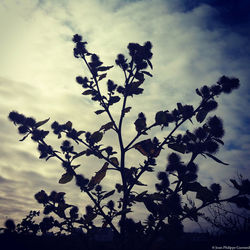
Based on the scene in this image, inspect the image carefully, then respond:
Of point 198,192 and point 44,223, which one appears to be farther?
point 44,223

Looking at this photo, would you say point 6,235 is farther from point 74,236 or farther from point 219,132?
point 219,132

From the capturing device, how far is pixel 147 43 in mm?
4152

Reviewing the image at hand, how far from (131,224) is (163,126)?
1.75 metres

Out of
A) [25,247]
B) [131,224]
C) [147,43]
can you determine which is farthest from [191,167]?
[25,247]

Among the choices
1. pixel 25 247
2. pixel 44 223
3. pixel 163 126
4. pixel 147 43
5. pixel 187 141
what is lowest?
pixel 25 247

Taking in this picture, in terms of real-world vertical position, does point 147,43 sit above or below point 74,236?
above

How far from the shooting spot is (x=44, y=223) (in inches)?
158

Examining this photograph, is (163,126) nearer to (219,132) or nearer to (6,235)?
(219,132)

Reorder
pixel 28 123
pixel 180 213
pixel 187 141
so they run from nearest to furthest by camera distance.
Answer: pixel 180 213 → pixel 187 141 → pixel 28 123

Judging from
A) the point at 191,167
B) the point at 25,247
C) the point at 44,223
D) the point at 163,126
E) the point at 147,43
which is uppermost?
the point at 147,43

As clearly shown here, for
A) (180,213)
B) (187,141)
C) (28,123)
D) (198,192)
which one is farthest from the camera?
(28,123)

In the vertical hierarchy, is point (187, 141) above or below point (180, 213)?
above

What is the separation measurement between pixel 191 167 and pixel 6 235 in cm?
344

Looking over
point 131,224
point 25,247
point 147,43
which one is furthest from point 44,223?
point 147,43
